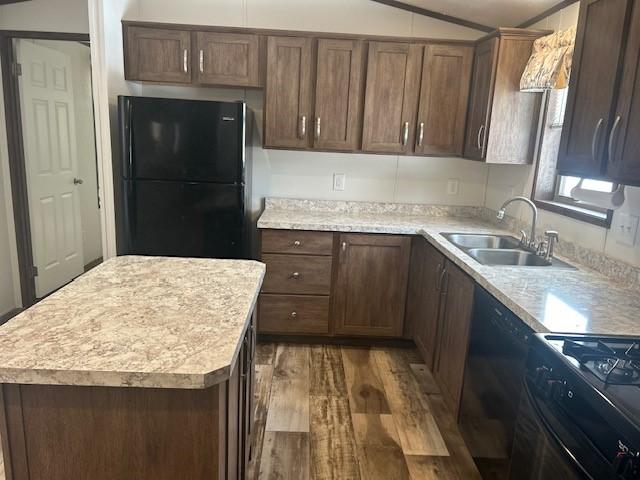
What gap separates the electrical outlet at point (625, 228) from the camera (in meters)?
1.98

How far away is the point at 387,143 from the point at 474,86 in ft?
2.19

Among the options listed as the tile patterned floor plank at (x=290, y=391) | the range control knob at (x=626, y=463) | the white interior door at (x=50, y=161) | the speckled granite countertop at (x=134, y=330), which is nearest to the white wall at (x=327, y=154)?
the white interior door at (x=50, y=161)

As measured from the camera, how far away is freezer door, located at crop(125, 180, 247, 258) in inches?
Result: 113

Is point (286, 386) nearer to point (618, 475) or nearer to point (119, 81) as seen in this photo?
point (618, 475)

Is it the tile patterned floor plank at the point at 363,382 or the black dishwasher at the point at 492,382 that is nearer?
the black dishwasher at the point at 492,382

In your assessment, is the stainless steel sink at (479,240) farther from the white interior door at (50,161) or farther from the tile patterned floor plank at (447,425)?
the white interior door at (50,161)

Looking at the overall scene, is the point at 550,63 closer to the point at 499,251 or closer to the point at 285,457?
the point at 499,251

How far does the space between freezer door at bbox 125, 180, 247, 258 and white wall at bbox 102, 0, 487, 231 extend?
24.4 inches

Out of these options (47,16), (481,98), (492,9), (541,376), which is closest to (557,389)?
(541,376)

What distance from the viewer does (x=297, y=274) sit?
10.1 feet

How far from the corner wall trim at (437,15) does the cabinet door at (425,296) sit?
5.25 ft

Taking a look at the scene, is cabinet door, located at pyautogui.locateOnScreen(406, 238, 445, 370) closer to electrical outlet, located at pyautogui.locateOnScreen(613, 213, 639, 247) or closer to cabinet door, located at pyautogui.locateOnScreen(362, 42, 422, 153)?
cabinet door, located at pyautogui.locateOnScreen(362, 42, 422, 153)

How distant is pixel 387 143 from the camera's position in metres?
3.17

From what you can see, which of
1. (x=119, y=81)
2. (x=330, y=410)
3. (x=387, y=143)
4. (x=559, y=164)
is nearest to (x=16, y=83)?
(x=119, y=81)
